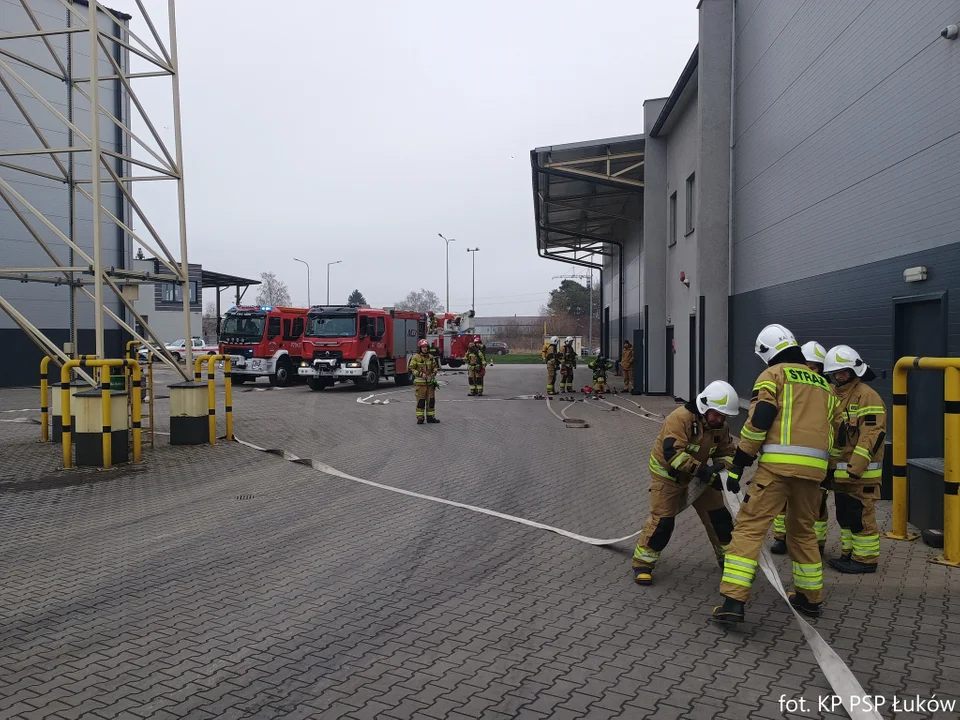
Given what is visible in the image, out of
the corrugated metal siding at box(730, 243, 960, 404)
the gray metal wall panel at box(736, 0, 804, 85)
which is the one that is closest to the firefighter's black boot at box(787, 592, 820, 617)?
the corrugated metal siding at box(730, 243, 960, 404)

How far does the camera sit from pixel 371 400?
23.0 meters

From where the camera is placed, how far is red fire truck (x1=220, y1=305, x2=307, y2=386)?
28.2 meters

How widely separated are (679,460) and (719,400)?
0.50 metres

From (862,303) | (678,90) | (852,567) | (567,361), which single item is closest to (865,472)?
(852,567)

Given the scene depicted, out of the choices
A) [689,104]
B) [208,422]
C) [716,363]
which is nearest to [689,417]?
[208,422]

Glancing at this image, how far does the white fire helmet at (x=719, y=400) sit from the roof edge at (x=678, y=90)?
1408 cm

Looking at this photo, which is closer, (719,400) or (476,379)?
(719,400)

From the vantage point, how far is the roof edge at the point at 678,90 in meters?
17.8

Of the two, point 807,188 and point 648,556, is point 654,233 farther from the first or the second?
point 648,556

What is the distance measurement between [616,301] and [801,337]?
1126 inches

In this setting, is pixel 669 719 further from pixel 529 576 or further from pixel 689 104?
pixel 689 104

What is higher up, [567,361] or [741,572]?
[567,361]

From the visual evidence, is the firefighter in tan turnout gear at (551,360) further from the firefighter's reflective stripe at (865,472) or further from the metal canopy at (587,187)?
the firefighter's reflective stripe at (865,472)

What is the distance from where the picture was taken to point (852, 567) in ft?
20.2
